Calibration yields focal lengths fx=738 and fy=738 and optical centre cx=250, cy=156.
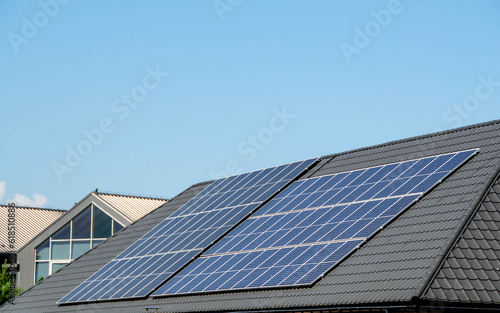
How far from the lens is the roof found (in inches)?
1975

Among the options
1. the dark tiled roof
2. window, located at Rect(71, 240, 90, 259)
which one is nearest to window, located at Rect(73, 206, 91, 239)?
window, located at Rect(71, 240, 90, 259)

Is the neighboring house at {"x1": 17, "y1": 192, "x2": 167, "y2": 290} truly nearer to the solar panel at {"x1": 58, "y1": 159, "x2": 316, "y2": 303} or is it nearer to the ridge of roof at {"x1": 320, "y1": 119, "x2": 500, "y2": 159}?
the solar panel at {"x1": 58, "y1": 159, "x2": 316, "y2": 303}

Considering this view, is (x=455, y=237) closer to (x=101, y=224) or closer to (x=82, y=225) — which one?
(x=101, y=224)

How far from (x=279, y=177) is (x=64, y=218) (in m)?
18.5

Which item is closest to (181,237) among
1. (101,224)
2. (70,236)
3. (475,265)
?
(475,265)

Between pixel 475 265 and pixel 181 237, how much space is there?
12.9 metres

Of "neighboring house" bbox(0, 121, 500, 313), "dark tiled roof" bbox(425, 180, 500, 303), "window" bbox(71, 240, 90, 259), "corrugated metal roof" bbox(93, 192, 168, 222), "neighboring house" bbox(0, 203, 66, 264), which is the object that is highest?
"neighboring house" bbox(0, 203, 66, 264)

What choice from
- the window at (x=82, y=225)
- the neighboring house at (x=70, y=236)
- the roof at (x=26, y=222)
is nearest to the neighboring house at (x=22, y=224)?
the roof at (x=26, y=222)

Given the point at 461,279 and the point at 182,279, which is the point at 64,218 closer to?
the point at 182,279

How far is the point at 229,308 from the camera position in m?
20.9

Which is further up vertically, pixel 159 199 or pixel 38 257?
pixel 159 199

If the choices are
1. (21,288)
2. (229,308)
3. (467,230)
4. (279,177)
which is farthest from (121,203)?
(467,230)

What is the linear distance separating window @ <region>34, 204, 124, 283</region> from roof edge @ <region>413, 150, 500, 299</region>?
27364 mm

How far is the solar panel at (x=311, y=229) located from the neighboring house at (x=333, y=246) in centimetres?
5
